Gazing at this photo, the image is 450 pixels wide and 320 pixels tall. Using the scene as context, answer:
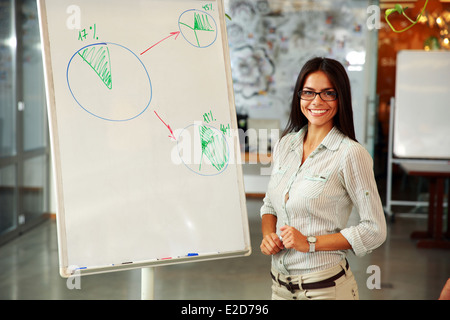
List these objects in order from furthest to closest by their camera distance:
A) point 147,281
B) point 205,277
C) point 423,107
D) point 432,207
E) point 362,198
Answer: point 423,107 → point 432,207 → point 205,277 → point 147,281 → point 362,198

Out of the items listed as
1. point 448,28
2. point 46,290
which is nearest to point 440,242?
point 448,28

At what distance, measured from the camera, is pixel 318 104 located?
157cm

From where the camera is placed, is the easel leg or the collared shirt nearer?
the collared shirt

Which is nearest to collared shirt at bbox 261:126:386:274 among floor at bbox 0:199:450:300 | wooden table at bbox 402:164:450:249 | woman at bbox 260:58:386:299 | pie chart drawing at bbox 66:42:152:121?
woman at bbox 260:58:386:299

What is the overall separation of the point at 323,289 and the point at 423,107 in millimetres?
4746

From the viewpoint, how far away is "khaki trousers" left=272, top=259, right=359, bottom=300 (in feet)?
5.13

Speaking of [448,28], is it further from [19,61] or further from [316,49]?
[19,61]

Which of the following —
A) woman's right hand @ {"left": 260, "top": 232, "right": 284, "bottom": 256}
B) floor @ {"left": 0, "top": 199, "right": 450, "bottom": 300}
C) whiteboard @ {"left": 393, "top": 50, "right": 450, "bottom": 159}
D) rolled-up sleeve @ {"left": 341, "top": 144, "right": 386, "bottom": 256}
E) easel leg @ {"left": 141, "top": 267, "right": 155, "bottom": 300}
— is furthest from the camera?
whiteboard @ {"left": 393, "top": 50, "right": 450, "bottom": 159}

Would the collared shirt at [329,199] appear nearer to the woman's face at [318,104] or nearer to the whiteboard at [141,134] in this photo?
the woman's face at [318,104]

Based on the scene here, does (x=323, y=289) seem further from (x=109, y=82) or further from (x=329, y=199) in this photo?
(x=109, y=82)

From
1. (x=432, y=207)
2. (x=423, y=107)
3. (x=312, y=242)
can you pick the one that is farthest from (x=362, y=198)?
(x=423, y=107)

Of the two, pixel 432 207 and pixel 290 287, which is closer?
pixel 290 287

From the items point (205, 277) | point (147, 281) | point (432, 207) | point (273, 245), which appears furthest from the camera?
point (432, 207)

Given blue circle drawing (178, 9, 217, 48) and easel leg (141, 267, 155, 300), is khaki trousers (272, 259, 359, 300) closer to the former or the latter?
easel leg (141, 267, 155, 300)
